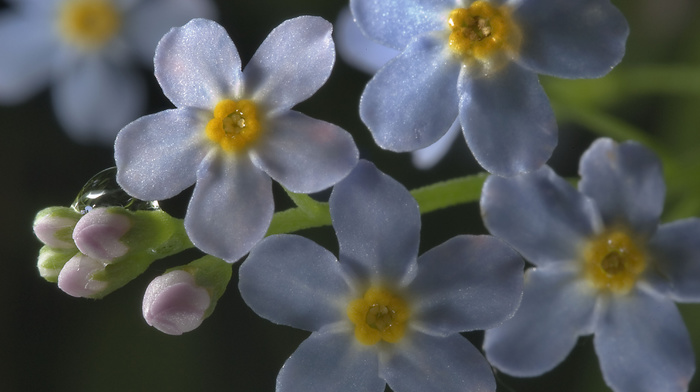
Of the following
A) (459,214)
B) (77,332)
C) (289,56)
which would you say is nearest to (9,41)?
(77,332)

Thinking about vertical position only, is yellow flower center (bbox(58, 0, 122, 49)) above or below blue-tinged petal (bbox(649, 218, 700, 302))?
below

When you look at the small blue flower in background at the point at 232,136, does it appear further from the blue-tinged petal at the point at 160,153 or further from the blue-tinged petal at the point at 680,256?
the blue-tinged petal at the point at 680,256

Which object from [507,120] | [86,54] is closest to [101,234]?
[507,120]

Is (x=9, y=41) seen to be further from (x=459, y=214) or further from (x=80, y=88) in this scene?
(x=459, y=214)

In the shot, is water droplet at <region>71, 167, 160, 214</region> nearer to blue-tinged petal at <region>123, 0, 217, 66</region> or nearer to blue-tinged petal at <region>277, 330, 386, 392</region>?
blue-tinged petal at <region>277, 330, 386, 392</region>

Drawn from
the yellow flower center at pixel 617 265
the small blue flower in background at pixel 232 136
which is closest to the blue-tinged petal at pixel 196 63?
the small blue flower in background at pixel 232 136

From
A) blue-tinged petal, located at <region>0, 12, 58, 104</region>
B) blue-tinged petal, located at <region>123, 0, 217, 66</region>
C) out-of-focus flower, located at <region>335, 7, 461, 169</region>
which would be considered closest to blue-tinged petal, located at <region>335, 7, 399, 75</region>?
out-of-focus flower, located at <region>335, 7, 461, 169</region>

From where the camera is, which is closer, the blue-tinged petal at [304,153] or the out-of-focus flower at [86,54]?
the blue-tinged petal at [304,153]
